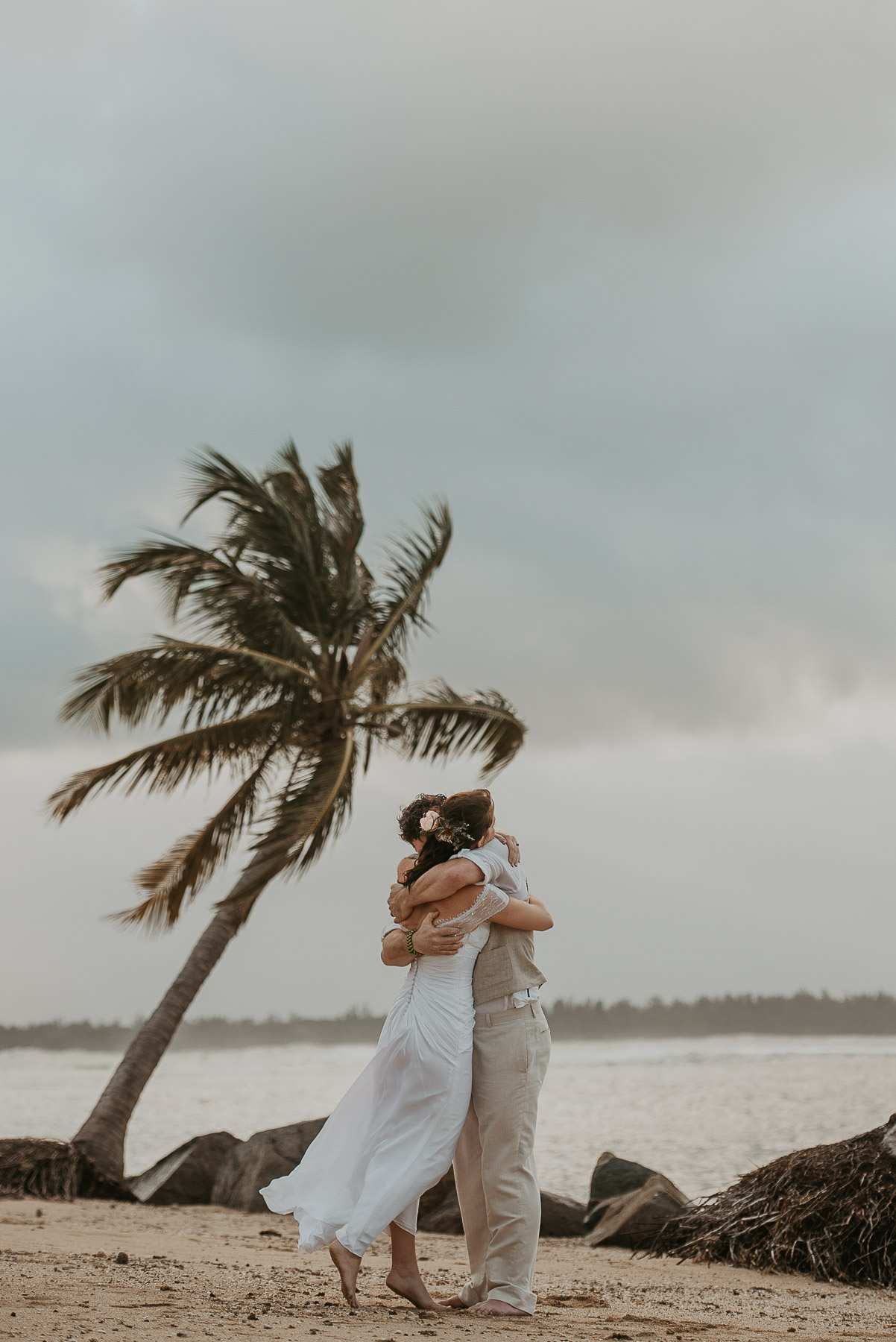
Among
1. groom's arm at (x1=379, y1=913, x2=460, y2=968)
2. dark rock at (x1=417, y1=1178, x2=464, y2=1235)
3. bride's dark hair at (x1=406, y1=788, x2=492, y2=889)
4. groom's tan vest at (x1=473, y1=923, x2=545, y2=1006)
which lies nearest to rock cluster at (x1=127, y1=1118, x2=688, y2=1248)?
dark rock at (x1=417, y1=1178, x2=464, y2=1235)

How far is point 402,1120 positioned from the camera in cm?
418

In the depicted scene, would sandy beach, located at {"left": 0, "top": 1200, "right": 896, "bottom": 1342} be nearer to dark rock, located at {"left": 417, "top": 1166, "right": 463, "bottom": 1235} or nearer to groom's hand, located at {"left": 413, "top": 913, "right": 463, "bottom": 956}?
dark rock, located at {"left": 417, "top": 1166, "right": 463, "bottom": 1235}

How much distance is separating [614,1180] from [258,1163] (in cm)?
294

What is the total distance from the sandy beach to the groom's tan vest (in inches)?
45.4

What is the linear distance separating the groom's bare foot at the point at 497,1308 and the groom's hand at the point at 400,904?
4.75ft

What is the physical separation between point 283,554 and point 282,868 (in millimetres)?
3768

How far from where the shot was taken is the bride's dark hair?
169 inches

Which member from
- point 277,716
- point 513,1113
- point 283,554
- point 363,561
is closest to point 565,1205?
point 513,1113

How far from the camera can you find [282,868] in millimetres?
10117

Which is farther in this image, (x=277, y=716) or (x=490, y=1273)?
(x=277, y=716)

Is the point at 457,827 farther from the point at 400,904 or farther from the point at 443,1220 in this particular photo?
the point at 443,1220

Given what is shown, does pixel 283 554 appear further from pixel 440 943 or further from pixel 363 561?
pixel 440 943

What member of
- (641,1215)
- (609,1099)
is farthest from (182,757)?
(609,1099)

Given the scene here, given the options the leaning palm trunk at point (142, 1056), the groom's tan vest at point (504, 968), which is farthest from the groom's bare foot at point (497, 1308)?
the leaning palm trunk at point (142, 1056)
